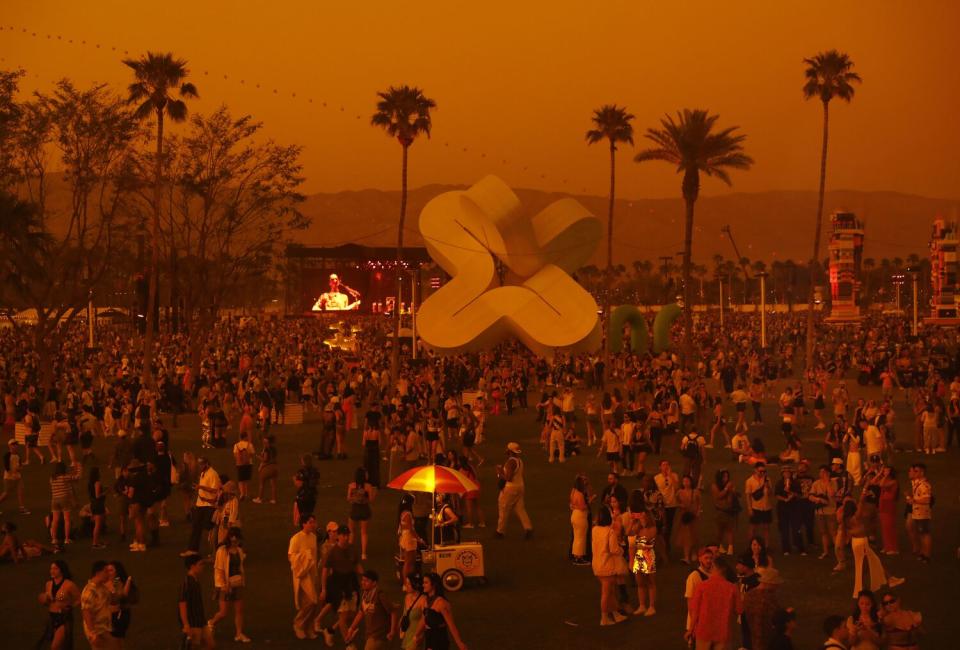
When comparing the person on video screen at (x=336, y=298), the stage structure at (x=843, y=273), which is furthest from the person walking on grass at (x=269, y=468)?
the person on video screen at (x=336, y=298)

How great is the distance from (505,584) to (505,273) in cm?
3120

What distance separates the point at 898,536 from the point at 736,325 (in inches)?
2539

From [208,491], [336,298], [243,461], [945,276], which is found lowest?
[208,491]

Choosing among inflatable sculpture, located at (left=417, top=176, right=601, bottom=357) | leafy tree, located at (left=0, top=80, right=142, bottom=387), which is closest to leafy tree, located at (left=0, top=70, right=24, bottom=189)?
leafy tree, located at (left=0, top=80, right=142, bottom=387)

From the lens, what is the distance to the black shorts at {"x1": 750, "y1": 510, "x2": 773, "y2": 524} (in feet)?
47.3

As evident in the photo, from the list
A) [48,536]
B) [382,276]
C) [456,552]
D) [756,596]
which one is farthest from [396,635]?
[382,276]

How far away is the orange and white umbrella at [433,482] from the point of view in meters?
13.7

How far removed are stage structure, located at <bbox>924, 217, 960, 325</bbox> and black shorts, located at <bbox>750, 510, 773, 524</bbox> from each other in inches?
1841

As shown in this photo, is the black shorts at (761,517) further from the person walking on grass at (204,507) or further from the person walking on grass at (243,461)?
the person walking on grass at (243,461)

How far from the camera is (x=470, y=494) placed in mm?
16203

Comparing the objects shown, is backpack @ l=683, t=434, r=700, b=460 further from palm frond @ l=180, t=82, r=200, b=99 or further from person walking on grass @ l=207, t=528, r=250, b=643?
palm frond @ l=180, t=82, r=200, b=99

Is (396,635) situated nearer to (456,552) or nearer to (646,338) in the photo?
(456,552)

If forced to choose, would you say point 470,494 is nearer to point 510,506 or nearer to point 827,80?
point 510,506

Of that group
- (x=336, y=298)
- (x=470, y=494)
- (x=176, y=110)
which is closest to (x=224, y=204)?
(x=176, y=110)
